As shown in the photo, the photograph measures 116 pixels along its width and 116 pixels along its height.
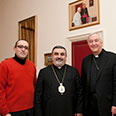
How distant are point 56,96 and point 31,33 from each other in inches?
116

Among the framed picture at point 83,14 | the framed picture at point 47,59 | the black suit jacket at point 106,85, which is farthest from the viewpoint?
the framed picture at point 47,59

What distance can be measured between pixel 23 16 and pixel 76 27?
2357mm

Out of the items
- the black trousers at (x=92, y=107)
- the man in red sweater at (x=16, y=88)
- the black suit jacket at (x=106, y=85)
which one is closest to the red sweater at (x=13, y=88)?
the man in red sweater at (x=16, y=88)

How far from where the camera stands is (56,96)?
246 centimetres

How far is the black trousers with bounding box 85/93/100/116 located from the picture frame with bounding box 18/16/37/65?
2615 millimetres

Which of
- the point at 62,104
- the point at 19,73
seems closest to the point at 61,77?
the point at 62,104

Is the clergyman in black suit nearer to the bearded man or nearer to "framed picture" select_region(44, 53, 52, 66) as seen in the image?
the bearded man

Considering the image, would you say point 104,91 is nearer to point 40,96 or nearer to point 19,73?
point 40,96

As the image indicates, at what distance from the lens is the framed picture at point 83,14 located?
11.2ft

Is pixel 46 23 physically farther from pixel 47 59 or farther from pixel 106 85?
pixel 106 85

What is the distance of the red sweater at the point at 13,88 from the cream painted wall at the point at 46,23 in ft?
5.17

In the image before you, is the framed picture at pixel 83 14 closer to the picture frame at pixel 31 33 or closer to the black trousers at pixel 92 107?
the picture frame at pixel 31 33

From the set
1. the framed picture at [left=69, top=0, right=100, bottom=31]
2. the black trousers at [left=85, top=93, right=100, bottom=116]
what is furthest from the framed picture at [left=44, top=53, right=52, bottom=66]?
the black trousers at [left=85, top=93, right=100, bottom=116]

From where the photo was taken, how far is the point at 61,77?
258 centimetres
